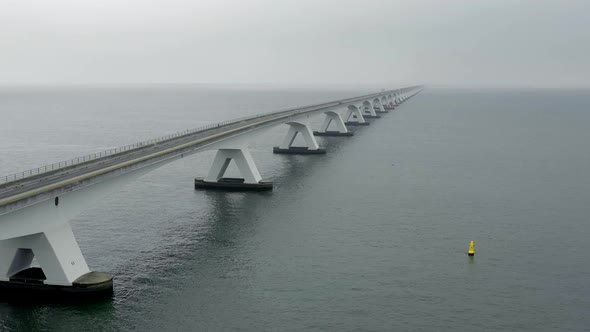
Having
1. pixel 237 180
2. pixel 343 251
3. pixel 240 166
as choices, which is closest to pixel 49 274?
pixel 343 251

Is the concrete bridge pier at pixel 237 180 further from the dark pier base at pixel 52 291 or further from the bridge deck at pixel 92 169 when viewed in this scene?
the dark pier base at pixel 52 291

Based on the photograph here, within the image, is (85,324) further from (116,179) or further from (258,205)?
(258,205)

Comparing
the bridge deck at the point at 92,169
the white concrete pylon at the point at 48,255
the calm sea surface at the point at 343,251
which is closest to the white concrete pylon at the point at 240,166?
the bridge deck at the point at 92,169

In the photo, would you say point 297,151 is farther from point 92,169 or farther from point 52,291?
point 52,291

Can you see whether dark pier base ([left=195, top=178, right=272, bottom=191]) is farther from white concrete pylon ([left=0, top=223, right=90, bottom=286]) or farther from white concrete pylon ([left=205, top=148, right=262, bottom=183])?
white concrete pylon ([left=0, top=223, right=90, bottom=286])

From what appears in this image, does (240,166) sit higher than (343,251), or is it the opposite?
(240,166)

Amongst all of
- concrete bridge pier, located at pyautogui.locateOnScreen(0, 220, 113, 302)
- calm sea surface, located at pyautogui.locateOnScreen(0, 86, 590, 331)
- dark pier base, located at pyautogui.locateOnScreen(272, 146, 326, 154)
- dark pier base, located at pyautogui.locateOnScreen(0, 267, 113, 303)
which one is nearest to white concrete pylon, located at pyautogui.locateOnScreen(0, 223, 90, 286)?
concrete bridge pier, located at pyautogui.locateOnScreen(0, 220, 113, 302)
